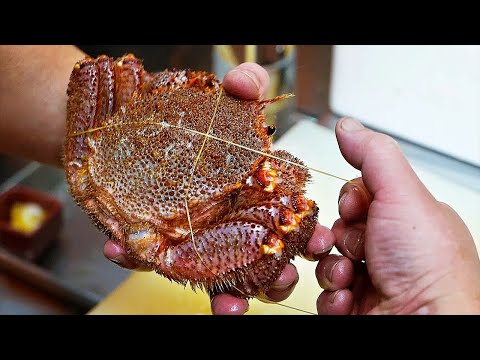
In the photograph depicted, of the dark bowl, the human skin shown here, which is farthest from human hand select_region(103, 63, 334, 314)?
the dark bowl

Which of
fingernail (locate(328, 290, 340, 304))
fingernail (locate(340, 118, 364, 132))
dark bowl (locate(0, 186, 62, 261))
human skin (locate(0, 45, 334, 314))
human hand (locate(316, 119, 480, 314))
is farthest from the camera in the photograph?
dark bowl (locate(0, 186, 62, 261))

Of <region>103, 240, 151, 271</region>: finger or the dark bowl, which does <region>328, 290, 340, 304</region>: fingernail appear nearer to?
<region>103, 240, 151, 271</region>: finger

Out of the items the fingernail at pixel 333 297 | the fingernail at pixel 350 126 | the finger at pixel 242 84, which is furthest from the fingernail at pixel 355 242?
the finger at pixel 242 84

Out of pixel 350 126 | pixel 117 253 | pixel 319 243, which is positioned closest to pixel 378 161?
pixel 350 126

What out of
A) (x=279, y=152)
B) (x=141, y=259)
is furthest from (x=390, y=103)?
(x=141, y=259)

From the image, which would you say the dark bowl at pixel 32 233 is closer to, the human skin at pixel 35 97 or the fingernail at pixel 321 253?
the human skin at pixel 35 97

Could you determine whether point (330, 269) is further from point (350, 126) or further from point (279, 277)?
point (350, 126)

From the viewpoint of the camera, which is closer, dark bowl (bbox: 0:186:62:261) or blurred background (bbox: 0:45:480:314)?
blurred background (bbox: 0:45:480:314)
